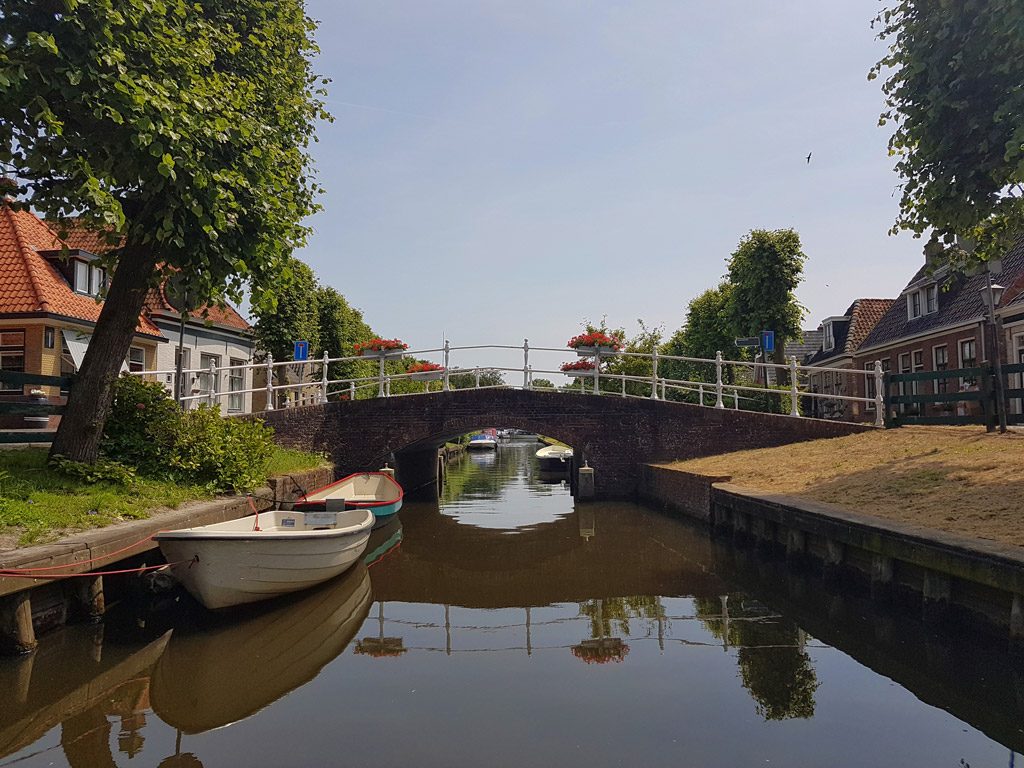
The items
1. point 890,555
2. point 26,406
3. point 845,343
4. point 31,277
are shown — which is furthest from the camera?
point 845,343

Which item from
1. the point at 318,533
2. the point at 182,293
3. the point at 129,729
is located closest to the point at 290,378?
the point at 182,293

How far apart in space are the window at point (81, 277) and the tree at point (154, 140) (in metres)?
11.6

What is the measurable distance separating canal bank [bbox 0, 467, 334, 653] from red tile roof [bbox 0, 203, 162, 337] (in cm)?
1192

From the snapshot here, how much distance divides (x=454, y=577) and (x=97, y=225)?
6.43 meters

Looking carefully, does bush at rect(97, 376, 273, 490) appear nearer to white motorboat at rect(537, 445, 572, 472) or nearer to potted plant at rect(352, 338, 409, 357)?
potted plant at rect(352, 338, 409, 357)

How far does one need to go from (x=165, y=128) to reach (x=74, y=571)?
4526 millimetres

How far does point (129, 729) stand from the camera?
503 cm

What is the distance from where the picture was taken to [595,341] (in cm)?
1977

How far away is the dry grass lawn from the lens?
7.92 m

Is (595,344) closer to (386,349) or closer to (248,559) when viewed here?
(386,349)

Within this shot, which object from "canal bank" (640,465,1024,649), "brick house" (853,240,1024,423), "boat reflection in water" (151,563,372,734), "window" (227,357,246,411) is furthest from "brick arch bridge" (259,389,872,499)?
"boat reflection in water" (151,563,372,734)

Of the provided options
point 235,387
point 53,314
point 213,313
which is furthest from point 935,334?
point 53,314

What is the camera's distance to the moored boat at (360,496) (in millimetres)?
12492

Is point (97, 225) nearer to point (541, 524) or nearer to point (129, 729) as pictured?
point (129, 729)
